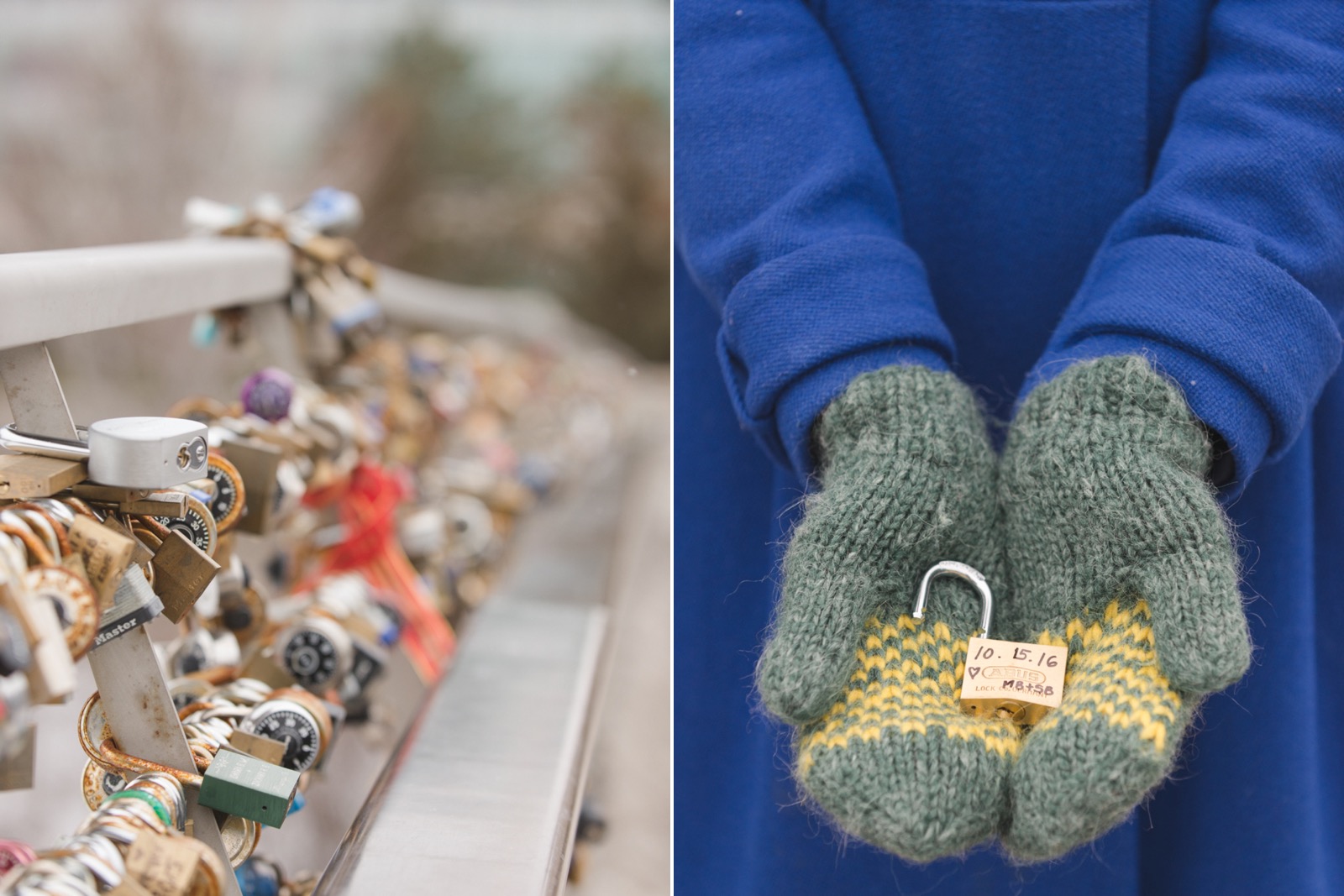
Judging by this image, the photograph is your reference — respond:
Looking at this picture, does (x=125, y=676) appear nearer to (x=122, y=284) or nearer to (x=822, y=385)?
(x=122, y=284)

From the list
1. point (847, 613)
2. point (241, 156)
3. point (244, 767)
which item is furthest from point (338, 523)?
point (241, 156)

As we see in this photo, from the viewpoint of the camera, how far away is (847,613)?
568 millimetres

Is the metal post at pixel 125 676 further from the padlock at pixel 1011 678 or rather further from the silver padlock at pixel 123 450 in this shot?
the padlock at pixel 1011 678

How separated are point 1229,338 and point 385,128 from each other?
6.75 metres

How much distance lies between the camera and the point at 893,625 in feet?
1.97

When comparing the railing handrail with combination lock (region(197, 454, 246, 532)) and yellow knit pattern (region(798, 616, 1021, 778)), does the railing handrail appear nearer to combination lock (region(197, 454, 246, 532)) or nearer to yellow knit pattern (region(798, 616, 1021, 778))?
combination lock (region(197, 454, 246, 532))

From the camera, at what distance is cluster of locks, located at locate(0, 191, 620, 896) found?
0.45 m

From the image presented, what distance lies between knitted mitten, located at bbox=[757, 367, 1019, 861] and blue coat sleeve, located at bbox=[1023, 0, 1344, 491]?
0.10m

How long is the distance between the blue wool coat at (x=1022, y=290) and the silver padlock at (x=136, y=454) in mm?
337

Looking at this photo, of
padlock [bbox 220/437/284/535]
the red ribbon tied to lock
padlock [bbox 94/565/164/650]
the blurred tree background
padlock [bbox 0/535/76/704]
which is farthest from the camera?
the blurred tree background

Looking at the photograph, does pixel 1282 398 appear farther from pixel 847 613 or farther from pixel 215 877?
pixel 215 877

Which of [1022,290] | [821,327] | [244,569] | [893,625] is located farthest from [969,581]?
[244,569]

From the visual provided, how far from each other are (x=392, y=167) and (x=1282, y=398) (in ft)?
22.9

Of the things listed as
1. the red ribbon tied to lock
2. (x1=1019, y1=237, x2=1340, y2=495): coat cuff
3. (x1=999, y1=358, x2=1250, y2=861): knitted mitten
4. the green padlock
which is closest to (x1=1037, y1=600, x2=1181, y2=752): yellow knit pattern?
(x1=999, y1=358, x2=1250, y2=861): knitted mitten
